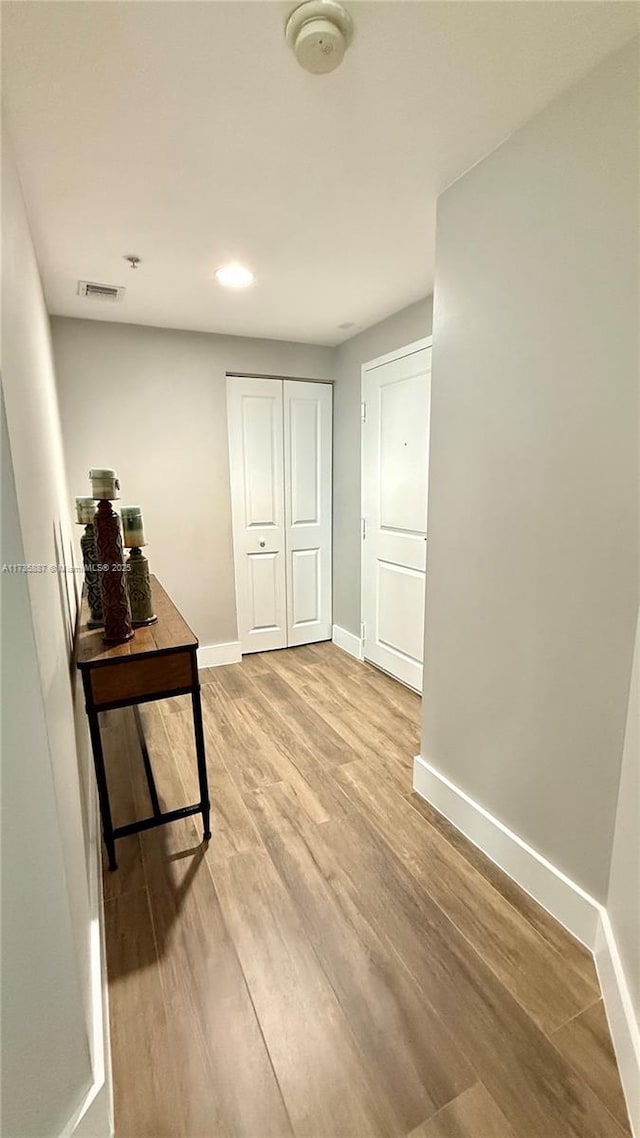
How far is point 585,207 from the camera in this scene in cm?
116

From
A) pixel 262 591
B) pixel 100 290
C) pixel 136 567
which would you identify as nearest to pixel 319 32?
pixel 136 567

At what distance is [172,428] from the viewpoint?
3.05m

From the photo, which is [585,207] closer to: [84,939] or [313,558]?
[84,939]

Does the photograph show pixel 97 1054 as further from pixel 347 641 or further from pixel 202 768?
pixel 347 641

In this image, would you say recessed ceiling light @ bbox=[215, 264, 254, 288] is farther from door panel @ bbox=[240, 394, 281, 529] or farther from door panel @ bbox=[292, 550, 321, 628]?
door panel @ bbox=[292, 550, 321, 628]

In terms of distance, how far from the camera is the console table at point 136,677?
4.87 feet

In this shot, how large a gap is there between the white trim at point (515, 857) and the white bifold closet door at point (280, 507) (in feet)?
6.22

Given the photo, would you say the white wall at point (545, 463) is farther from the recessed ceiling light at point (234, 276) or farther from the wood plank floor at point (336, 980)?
the recessed ceiling light at point (234, 276)

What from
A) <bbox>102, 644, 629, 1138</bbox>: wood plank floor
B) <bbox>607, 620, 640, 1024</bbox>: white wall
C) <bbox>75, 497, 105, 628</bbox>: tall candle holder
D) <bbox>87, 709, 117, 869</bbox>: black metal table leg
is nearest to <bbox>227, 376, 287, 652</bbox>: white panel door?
<bbox>75, 497, 105, 628</bbox>: tall candle holder

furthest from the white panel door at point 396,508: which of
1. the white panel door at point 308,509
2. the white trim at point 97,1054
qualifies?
the white trim at point 97,1054

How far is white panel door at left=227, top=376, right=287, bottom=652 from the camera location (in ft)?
10.7

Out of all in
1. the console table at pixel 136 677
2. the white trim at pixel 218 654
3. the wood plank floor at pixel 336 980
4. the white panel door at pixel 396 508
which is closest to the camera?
the wood plank floor at pixel 336 980

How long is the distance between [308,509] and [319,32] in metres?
2.71

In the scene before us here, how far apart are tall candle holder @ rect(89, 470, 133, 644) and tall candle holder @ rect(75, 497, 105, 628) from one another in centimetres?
10
